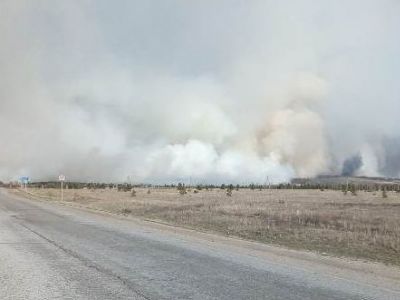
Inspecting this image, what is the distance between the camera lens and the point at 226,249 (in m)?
17.7

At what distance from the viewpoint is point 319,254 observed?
17.3 metres

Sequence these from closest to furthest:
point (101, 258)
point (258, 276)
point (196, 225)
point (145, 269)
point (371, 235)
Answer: point (258, 276) → point (145, 269) → point (101, 258) → point (371, 235) → point (196, 225)

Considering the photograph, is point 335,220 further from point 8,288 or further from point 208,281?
point 8,288

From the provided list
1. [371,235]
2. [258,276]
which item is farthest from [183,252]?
[371,235]

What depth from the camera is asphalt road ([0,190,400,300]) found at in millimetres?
10203

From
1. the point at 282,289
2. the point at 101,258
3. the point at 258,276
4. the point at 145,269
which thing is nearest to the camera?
the point at 282,289

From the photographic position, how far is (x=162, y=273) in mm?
12445

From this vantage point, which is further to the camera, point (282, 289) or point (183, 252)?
point (183, 252)

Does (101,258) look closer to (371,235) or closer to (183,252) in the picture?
(183,252)

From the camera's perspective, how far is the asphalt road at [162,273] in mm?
10203

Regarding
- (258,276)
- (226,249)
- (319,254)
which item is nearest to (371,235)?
(319,254)

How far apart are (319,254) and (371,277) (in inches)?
188

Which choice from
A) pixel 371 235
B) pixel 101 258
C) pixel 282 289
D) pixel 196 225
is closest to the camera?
pixel 282 289

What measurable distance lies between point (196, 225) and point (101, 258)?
14.4 meters
